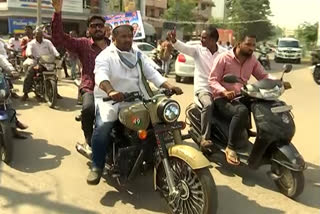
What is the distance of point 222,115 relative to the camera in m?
5.04

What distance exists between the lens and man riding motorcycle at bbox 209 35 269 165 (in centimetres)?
467

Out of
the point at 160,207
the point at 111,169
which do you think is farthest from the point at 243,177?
the point at 111,169

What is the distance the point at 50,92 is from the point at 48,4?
26981mm

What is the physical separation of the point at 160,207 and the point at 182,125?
2.85ft

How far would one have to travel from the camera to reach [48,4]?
33.6 m

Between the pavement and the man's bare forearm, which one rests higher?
the man's bare forearm

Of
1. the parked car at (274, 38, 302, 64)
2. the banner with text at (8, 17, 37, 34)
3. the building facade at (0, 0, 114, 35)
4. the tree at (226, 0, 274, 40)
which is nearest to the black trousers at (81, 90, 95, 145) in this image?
the building facade at (0, 0, 114, 35)

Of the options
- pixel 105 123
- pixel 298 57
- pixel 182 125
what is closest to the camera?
pixel 182 125

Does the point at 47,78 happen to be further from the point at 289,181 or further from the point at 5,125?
the point at 289,181

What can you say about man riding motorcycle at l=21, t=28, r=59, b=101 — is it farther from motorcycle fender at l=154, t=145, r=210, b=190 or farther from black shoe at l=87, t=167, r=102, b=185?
motorcycle fender at l=154, t=145, r=210, b=190

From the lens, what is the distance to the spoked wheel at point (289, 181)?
13.8 ft

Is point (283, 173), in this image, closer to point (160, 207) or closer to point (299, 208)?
point (299, 208)

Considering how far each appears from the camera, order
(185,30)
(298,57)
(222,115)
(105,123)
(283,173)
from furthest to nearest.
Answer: (185,30), (298,57), (222,115), (283,173), (105,123)

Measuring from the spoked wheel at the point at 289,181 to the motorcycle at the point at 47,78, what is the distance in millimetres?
5425
